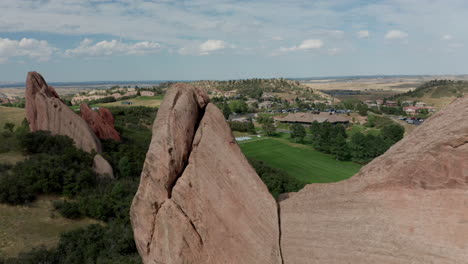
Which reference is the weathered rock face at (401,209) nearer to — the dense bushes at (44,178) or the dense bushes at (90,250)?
the dense bushes at (90,250)

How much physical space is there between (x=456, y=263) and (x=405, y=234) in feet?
3.82

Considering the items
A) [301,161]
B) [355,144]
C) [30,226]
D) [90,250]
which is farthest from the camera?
[355,144]

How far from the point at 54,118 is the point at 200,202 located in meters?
34.8

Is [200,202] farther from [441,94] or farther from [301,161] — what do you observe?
[441,94]

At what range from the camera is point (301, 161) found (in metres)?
63.1

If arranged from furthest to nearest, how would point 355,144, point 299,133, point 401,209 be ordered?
point 299,133
point 355,144
point 401,209

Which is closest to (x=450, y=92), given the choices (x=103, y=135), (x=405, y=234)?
(x=103, y=135)

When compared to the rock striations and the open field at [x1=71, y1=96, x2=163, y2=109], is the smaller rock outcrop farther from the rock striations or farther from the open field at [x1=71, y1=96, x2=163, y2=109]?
the open field at [x1=71, y1=96, x2=163, y2=109]

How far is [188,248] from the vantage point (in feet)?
34.1

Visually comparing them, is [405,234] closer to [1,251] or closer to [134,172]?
[1,251]

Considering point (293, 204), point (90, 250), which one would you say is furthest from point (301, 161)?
point (293, 204)

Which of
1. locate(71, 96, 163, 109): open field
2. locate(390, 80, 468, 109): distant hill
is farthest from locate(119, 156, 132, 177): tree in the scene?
locate(390, 80, 468, 109): distant hill

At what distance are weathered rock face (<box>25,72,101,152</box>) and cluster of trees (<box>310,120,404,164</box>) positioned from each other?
51.3 m

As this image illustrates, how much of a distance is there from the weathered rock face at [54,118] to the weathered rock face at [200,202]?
29226 mm
